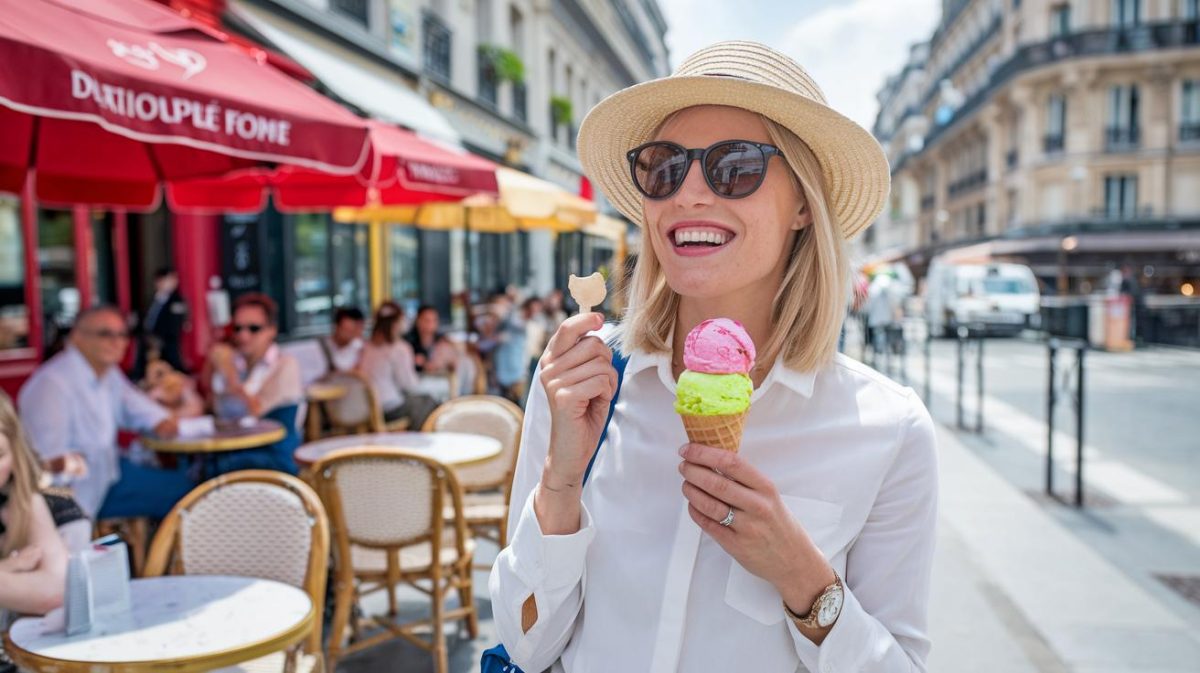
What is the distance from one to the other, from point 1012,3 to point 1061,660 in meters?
47.3

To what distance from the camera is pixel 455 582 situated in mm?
4254

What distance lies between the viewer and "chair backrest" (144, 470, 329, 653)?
10.2 ft

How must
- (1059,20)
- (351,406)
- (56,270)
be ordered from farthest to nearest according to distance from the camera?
(1059,20)
(56,270)
(351,406)

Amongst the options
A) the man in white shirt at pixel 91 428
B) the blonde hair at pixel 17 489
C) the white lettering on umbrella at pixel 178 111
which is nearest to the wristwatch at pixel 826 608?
the blonde hair at pixel 17 489

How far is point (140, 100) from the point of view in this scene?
10.5 ft

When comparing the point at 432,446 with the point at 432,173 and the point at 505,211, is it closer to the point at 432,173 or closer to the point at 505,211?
A: the point at 432,173

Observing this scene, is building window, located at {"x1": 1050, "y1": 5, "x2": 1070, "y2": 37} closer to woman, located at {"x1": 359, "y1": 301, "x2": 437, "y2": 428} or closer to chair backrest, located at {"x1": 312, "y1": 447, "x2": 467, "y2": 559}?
woman, located at {"x1": 359, "y1": 301, "x2": 437, "y2": 428}

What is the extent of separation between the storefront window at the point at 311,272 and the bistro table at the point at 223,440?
6349mm

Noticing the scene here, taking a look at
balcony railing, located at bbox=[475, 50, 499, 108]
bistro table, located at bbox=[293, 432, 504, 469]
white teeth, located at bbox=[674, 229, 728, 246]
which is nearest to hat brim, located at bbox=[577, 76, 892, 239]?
white teeth, located at bbox=[674, 229, 728, 246]

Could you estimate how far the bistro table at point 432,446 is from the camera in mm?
4758

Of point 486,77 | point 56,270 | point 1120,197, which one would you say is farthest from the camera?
point 1120,197

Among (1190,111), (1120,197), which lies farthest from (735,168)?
(1190,111)

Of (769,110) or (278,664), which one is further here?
(278,664)

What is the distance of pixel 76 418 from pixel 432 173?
2.59m
